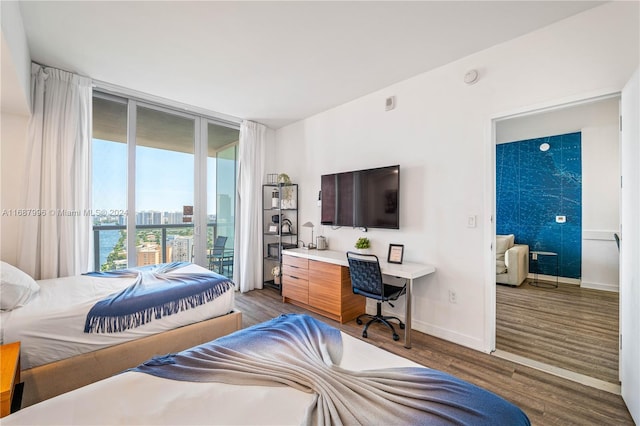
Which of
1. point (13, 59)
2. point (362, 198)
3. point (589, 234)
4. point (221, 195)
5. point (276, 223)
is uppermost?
point (13, 59)

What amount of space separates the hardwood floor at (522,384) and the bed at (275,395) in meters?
1.22

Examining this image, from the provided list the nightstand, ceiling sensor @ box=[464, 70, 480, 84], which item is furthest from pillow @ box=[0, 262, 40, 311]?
ceiling sensor @ box=[464, 70, 480, 84]

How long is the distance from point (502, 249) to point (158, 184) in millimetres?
5834

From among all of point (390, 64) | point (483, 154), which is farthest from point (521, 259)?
point (390, 64)

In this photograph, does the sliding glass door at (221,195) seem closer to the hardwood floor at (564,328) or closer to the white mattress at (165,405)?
the white mattress at (165,405)

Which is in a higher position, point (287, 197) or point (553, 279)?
point (287, 197)

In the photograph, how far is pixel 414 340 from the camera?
2.83 m

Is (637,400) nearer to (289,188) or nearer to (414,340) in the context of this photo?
(414,340)

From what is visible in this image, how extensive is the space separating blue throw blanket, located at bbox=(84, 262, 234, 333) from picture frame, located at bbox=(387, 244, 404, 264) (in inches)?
72.1

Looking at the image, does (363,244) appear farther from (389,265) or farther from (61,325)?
(61,325)

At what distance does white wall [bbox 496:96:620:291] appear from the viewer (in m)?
4.27

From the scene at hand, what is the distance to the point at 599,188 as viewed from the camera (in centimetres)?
441

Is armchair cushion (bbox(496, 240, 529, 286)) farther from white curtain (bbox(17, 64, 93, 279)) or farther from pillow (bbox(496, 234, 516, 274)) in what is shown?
white curtain (bbox(17, 64, 93, 279))

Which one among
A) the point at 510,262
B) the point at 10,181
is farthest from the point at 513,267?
the point at 10,181
